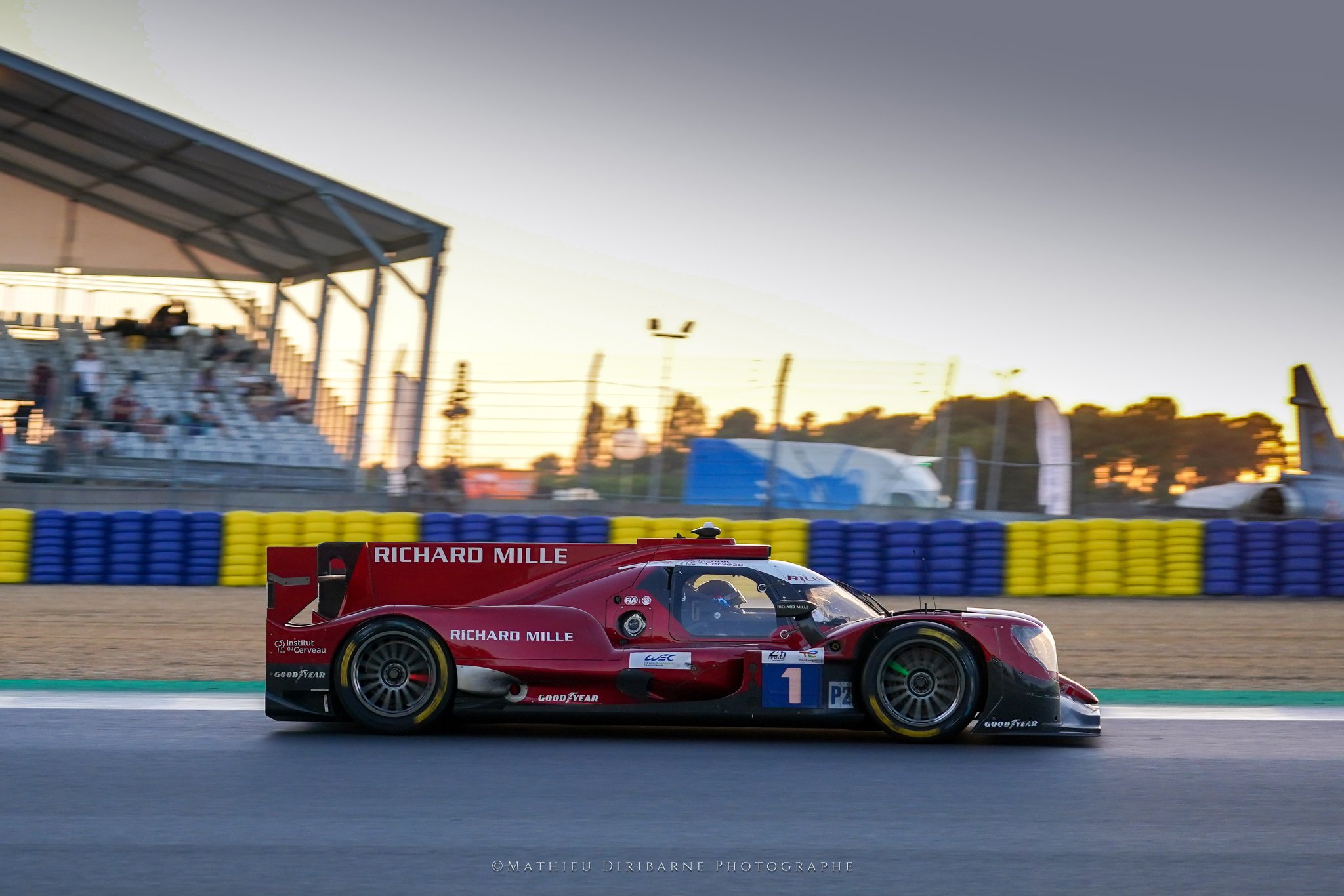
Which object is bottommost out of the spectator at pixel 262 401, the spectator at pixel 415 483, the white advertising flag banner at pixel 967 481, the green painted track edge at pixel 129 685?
the green painted track edge at pixel 129 685

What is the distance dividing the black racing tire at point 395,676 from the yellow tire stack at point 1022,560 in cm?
976

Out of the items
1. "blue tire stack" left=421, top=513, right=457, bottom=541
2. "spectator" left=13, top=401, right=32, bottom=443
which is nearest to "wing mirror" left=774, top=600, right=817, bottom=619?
"blue tire stack" left=421, top=513, right=457, bottom=541

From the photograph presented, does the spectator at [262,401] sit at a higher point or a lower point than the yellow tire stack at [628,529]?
higher

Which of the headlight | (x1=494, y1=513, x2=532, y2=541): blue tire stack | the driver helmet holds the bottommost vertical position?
the headlight

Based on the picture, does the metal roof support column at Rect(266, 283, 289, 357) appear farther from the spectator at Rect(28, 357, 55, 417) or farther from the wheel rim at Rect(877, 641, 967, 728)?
the wheel rim at Rect(877, 641, 967, 728)

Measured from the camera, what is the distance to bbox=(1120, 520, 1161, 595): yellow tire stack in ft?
50.8

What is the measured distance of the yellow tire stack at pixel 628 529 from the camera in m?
15.6

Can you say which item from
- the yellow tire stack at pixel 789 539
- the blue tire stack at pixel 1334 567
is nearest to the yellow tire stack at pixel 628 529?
the yellow tire stack at pixel 789 539

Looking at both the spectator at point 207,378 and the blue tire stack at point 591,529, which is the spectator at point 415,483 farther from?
the spectator at point 207,378

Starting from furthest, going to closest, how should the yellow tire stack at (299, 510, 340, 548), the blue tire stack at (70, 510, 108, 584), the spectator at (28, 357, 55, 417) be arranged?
the spectator at (28, 357, 55, 417)
the yellow tire stack at (299, 510, 340, 548)
the blue tire stack at (70, 510, 108, 584)

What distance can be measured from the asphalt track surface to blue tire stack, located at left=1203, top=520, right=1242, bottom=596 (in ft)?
28.4

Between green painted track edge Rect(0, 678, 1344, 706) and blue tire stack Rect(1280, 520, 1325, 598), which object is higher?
blue tire stack Rect(1280, 520, 1325, 598)

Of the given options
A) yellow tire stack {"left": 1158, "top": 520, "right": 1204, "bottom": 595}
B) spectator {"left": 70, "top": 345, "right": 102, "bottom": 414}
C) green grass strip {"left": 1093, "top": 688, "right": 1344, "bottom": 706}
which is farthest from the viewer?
spectator {"left": 70, "top": 345, "right": 102, "bottom": 414}

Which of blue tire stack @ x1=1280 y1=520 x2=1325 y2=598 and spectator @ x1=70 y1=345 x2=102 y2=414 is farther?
spectator @ x1=70 y1=345 x2=102 y2=414
